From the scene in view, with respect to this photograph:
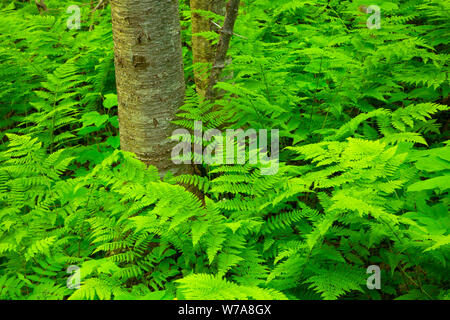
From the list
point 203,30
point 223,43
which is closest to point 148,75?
point 223,43

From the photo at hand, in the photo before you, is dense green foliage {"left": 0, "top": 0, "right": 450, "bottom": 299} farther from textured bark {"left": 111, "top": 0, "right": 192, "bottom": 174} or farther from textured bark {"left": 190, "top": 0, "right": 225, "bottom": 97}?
textured bark {"left": 190, "top": 0, "right": 225, "bottom": 97}

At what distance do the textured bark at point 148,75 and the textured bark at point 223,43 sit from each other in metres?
A: 0.32

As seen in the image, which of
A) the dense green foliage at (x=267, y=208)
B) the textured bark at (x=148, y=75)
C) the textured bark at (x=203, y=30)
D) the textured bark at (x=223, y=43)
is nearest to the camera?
the dense green foliage at (x=267, y=208)

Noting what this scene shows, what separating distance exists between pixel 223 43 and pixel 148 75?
0.71 m

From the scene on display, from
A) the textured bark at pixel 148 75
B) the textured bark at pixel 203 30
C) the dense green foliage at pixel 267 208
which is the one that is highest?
the textured bark at pixel 203 30

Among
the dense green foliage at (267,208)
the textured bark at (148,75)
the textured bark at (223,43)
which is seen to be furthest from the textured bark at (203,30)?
the textured bark at (148,75)

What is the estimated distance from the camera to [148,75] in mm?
2699

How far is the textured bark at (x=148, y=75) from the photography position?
260 centimetres

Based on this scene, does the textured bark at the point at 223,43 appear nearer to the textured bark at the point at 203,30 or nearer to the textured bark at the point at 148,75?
the textured bark at the point at 148,75

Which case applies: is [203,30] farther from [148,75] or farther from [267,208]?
[267,208]

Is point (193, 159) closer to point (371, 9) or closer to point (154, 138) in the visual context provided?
point (154, 138)

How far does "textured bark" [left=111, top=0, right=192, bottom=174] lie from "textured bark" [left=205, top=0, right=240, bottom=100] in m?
0.32
